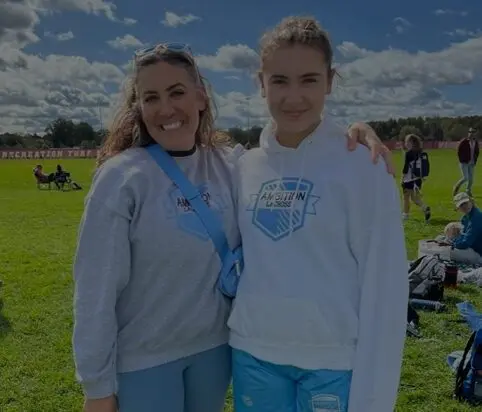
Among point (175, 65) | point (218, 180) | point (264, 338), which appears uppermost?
point (175, 65)

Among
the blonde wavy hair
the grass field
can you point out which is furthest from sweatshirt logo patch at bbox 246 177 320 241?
the grass field

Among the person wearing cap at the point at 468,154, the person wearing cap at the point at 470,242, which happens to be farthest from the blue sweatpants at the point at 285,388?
the person wearing cap at the point at 468,154

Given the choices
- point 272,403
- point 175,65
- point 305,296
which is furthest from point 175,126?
point 272,403

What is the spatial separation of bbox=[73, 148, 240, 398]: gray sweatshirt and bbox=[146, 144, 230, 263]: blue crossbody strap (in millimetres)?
22

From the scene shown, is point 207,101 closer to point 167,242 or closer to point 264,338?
point 167,242

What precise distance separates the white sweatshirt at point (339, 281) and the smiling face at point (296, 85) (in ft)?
0.63

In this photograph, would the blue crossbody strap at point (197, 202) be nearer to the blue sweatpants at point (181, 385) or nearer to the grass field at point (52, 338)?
the blue sweatpants at point (181, 385)

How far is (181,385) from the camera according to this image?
2385mm

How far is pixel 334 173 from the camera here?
2.21m

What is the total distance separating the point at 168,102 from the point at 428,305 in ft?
18.4

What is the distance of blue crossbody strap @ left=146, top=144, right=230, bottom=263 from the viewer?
228cm

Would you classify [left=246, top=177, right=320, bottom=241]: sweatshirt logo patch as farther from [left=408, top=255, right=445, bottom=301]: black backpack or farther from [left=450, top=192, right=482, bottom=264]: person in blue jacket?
[left=450, top=192, right=482, bottom=264]: person in blue jacket

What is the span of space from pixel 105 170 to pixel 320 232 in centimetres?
79

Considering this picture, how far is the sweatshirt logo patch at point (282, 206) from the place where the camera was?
2.20 m
